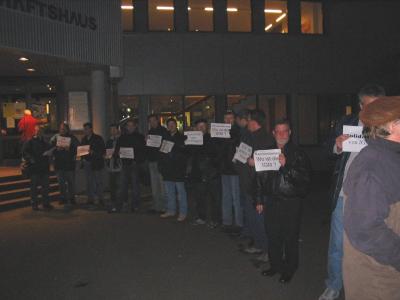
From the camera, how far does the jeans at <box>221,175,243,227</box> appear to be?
7688 millimetres

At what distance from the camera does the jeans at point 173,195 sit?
29.1 ft

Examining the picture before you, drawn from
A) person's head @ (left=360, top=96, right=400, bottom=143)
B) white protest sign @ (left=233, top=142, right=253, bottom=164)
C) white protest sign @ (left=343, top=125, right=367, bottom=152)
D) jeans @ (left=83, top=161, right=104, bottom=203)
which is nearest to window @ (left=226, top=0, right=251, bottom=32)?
jeans @ (left=83, top=161, right=104, bottom=203)

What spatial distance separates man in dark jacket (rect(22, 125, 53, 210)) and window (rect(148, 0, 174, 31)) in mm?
7765

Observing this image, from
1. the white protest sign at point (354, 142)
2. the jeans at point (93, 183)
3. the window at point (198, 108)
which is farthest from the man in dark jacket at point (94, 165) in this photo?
the white protest sign at point (354, 142)

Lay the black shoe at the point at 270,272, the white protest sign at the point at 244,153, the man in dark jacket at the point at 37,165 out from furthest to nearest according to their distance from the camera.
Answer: the man in dark jacket at the point at 37,165 < the white protest sign at the point at 244,153 < the black shoe at the point at 270,272

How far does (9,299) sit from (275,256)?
10.9 feet

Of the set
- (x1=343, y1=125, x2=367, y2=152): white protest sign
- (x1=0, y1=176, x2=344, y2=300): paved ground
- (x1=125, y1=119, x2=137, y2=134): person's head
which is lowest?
(x1=0, y1=176, x2=344, y2=300): paved ground

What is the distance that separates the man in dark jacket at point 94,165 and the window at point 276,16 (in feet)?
31.7

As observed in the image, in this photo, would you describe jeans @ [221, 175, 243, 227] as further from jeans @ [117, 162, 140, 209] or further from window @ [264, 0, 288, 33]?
window @ [264, 0, 288, 33]

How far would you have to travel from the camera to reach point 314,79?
1734 centimetres

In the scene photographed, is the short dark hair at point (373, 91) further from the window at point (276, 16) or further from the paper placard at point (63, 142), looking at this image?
the window at point (276, 16)

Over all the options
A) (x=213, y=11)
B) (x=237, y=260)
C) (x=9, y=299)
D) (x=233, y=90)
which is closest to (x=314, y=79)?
(x=233, y=90)

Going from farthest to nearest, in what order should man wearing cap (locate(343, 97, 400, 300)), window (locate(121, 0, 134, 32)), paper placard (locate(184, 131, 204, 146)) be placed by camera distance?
window (locate(121, 0, 134, 32)) → paper placard (locate(184, 131, 204, 146)) → man wearing cap (locate(343, 97, 400, 300))

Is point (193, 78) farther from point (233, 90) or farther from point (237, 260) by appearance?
point (237, 260)
